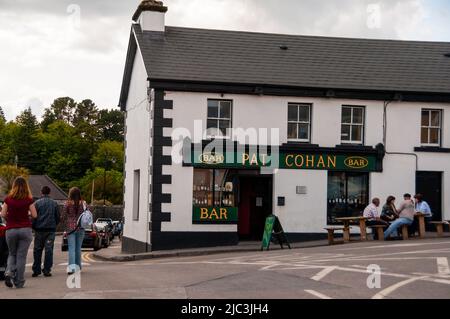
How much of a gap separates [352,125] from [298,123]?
206cm

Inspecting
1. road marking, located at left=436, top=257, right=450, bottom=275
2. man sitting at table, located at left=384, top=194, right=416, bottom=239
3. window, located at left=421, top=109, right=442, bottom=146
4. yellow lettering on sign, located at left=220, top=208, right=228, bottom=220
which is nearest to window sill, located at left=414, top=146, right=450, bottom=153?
window, located at left=421, top=109, right=442, bottom=146

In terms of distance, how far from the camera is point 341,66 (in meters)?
29.4

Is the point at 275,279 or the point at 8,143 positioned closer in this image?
the point at 275,279

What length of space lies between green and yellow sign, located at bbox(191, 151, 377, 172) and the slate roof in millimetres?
2496

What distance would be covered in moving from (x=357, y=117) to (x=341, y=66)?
85.3 inches

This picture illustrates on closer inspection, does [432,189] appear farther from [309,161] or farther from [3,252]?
[3,252]

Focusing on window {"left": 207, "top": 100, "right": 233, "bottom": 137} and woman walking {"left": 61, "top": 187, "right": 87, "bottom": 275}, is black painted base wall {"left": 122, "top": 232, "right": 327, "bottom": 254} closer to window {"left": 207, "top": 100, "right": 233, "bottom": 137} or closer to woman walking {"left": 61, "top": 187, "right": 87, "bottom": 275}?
window {"left": 207, "top": 100, "right": 233, "bottom": 137}

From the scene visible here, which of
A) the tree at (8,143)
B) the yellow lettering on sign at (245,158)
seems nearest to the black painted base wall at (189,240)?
the yellow lettering on sign at (245,158)

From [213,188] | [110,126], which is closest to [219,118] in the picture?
[213,188]

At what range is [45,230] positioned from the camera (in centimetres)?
1633

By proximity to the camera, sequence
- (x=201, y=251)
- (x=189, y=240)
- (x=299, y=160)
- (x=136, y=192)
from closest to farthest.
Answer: (x=201, y=251) → (x=189, y=240) → (x=299, y=160) → (x=136, y=192)

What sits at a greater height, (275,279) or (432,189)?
(432,189)
